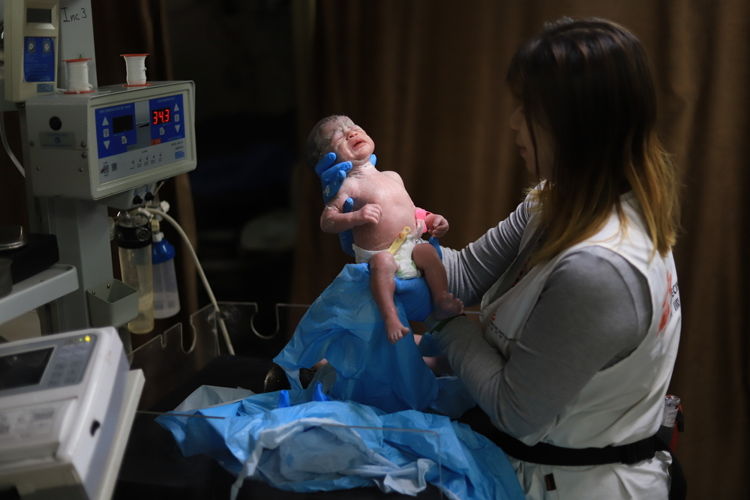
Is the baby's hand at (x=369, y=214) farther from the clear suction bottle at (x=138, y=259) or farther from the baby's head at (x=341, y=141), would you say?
the clear suction bottle at (x=138, y=259)

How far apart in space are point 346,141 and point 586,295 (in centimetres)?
57

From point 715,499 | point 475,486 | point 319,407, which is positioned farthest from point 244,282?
point 715,499

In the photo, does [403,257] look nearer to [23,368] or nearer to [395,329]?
[395,329]

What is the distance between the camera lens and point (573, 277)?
1.07 meters

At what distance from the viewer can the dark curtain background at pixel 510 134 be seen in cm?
198

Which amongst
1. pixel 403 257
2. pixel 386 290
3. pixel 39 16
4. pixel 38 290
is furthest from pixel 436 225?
pixel 39 16

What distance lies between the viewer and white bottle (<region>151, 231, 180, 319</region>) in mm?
1798

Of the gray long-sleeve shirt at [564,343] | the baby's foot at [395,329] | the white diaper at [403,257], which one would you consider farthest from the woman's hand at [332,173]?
the gray long-sleeve shirt at [564,343]

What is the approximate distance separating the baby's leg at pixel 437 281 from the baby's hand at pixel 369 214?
103mm

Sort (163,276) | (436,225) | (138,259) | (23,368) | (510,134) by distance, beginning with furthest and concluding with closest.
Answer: (510,134)
(163,276)
(138,259)
(436,225)
(23,368)

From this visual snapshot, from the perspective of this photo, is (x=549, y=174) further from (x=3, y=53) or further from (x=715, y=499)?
(x=715, y=499)

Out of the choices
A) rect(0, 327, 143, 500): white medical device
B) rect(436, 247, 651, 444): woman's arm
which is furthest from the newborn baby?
rect(0, 327, 143, 500): white medical device

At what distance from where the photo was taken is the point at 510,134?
6.93 ft

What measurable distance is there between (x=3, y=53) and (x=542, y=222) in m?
1.02
